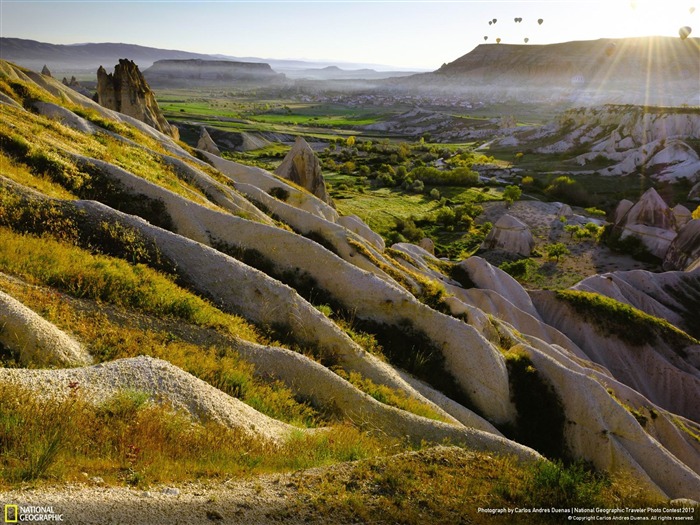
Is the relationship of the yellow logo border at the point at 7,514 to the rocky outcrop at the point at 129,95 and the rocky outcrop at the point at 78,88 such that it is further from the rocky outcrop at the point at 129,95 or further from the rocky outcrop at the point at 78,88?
the rocky outcrop at the point at 78,88

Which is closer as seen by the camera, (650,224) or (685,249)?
(685,249)

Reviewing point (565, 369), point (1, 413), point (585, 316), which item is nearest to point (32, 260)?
point (1, 413)

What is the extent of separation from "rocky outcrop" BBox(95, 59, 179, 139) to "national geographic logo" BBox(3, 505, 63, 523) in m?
49.9

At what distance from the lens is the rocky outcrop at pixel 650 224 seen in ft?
198

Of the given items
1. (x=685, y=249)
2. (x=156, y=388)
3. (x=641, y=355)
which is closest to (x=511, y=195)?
(x=685, y=249)

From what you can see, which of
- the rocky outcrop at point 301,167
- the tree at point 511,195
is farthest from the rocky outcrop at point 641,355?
the tree at point 511,195

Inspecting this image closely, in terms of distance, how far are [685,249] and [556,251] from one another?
43.8 ft

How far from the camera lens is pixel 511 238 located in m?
60.2

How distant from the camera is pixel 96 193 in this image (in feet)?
56.0

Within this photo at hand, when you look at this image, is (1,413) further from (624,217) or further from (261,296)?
(624,217)

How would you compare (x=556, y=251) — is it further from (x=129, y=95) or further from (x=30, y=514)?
(x=30, y=514)

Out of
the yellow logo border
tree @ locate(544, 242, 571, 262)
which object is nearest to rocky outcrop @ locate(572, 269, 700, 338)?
tree @ locate(544, 242, 571, 262)

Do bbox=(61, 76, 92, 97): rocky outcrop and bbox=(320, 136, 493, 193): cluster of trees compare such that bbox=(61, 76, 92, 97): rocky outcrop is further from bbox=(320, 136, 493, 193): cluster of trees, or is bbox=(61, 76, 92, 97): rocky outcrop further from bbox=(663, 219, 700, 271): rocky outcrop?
bbox=(663, 219, 700, 271): rocky outcrop

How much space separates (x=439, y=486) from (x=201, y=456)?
416 cm
